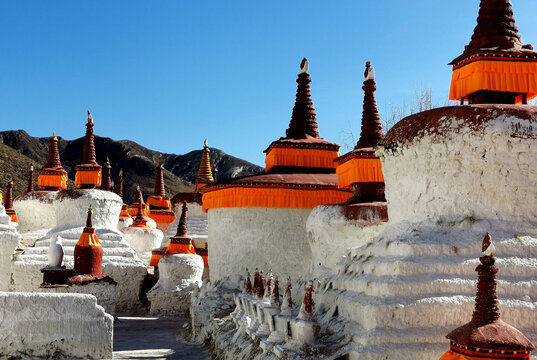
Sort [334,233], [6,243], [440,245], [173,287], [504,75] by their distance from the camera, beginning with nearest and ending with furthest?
[440,245] < [504,75] < [334,233] < [6,243] < [173,287]

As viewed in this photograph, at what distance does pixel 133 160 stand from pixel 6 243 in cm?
5003

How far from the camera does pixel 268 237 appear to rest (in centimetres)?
1112

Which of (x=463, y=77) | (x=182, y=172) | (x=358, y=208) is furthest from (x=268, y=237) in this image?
(x=182, y=172)

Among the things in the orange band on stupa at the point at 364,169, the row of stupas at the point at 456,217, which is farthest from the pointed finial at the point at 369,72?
the row of stupas at the point at 456,217

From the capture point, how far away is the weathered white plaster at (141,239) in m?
19.9

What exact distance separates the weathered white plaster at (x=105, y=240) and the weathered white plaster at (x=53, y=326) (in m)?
6.35

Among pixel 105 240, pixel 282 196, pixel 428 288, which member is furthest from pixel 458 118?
pixel 105 240

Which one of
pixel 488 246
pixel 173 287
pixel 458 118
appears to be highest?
pixel 458 118

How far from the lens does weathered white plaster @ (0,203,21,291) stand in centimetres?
1250

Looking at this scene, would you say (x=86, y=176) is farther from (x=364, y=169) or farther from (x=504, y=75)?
(x=504, y=75)

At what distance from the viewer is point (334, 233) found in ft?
28.4

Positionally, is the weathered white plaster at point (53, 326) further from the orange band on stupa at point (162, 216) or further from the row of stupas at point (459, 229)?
the orange band on stupa at point (162, 216)

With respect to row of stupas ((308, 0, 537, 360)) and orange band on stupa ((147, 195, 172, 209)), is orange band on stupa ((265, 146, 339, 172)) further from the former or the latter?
orange band on stupa ((147, 195, 172, 209))

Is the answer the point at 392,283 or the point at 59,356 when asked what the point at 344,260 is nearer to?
the point at 392,283
